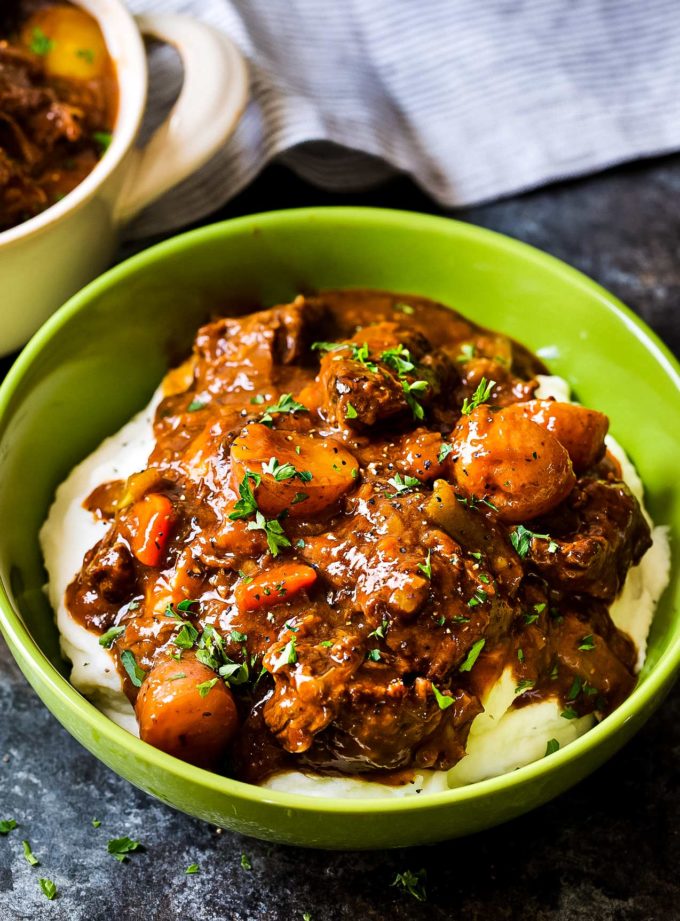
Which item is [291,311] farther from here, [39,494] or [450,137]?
[450,137]

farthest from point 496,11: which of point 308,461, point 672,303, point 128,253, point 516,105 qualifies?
point 308,461

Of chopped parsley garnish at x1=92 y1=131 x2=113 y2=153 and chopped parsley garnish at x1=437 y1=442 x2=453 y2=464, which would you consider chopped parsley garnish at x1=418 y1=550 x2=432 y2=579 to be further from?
chopped parsley garnish at x1=92 y1=131 x2=113 y2=153

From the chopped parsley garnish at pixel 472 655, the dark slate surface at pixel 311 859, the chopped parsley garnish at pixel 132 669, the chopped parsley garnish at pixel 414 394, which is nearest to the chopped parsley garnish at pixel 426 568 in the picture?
the chopped parsley garnish at pixel 472 655

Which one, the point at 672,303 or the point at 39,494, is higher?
the point at 39,494

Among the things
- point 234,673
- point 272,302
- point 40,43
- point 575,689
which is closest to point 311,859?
point 234,673

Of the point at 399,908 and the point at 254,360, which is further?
the point at 254,360

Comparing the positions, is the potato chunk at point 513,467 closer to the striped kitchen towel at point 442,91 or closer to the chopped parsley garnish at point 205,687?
the chopped parsley garnish at point 205,687

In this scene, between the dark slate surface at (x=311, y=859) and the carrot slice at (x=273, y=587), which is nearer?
the carrot slice at (x=273, y=587)
